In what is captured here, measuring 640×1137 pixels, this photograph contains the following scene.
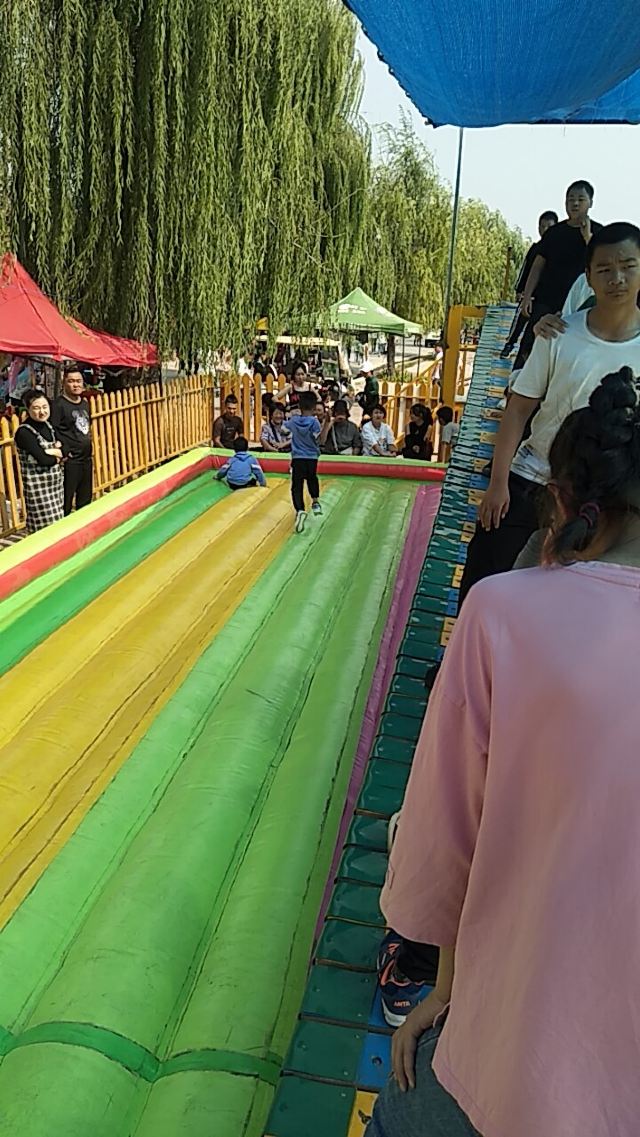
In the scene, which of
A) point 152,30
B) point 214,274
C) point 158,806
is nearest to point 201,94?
point 152,30

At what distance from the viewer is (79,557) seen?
4715mm

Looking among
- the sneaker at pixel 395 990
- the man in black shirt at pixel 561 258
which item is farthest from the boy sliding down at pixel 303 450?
the sneaker at pixel 395 990

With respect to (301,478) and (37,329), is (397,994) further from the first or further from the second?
(37,329)

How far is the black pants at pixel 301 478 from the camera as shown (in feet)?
18.5

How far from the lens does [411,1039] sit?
91 cm

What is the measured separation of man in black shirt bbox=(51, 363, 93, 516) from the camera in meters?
5.69

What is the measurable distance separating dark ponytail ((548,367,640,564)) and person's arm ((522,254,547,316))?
128 inches

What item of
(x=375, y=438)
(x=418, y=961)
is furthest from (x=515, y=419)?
(x=375, y=438)

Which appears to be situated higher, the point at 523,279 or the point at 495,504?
the point at 523,279

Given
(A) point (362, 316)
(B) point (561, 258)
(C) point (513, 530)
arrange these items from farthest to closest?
(A) point (362, 316), (B) point (561, 258), (C) point (513, 530)

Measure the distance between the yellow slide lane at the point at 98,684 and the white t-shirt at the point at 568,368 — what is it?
68.3 inches

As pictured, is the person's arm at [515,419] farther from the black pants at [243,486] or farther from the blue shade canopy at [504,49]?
the black pants at [243,486]

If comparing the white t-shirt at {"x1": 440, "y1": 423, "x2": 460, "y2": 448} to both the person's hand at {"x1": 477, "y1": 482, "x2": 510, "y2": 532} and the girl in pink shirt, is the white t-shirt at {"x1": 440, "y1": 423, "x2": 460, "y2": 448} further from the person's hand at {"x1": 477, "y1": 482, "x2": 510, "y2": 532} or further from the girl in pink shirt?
the girl in pink shirt

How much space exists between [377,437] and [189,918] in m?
6.55
